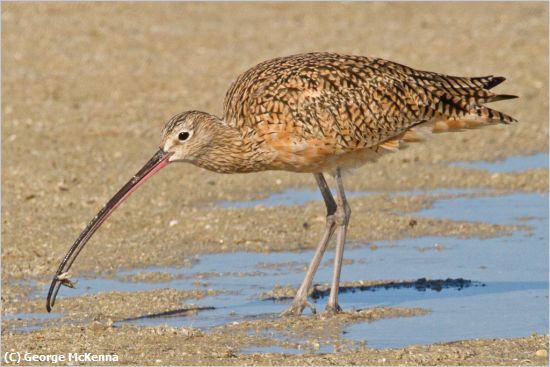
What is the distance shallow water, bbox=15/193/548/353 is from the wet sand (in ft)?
0.83

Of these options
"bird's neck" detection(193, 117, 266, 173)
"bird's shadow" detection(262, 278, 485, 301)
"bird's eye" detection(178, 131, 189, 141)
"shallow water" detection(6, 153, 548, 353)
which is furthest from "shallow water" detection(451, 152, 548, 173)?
"bird's eye" detection(178, 131, 189, 141)

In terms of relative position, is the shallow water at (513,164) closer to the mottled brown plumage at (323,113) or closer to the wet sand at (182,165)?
the wet sand at (182,165)

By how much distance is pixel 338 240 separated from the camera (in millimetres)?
9922

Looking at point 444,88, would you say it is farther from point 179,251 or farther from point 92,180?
point 92,180

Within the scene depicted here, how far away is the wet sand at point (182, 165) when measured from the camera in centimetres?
880

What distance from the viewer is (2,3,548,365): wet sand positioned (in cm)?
880

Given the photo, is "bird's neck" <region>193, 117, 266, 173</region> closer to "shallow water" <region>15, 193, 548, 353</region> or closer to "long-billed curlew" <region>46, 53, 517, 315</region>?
"long-billed curlew" <region>46, 53, 517, 315</region>

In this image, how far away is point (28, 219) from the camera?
12.5 meters

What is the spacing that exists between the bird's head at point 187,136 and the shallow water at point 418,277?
111 centimetres

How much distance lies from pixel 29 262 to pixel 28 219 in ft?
4.78

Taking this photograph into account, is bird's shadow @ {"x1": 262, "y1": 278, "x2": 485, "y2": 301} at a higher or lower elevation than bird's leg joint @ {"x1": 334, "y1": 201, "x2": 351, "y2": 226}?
lower

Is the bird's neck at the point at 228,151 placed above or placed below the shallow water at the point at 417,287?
above

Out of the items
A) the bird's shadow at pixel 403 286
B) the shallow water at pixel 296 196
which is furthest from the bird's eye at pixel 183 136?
the shallow water at pixel 296 196

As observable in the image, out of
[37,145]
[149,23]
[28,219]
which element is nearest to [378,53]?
[149,23]
